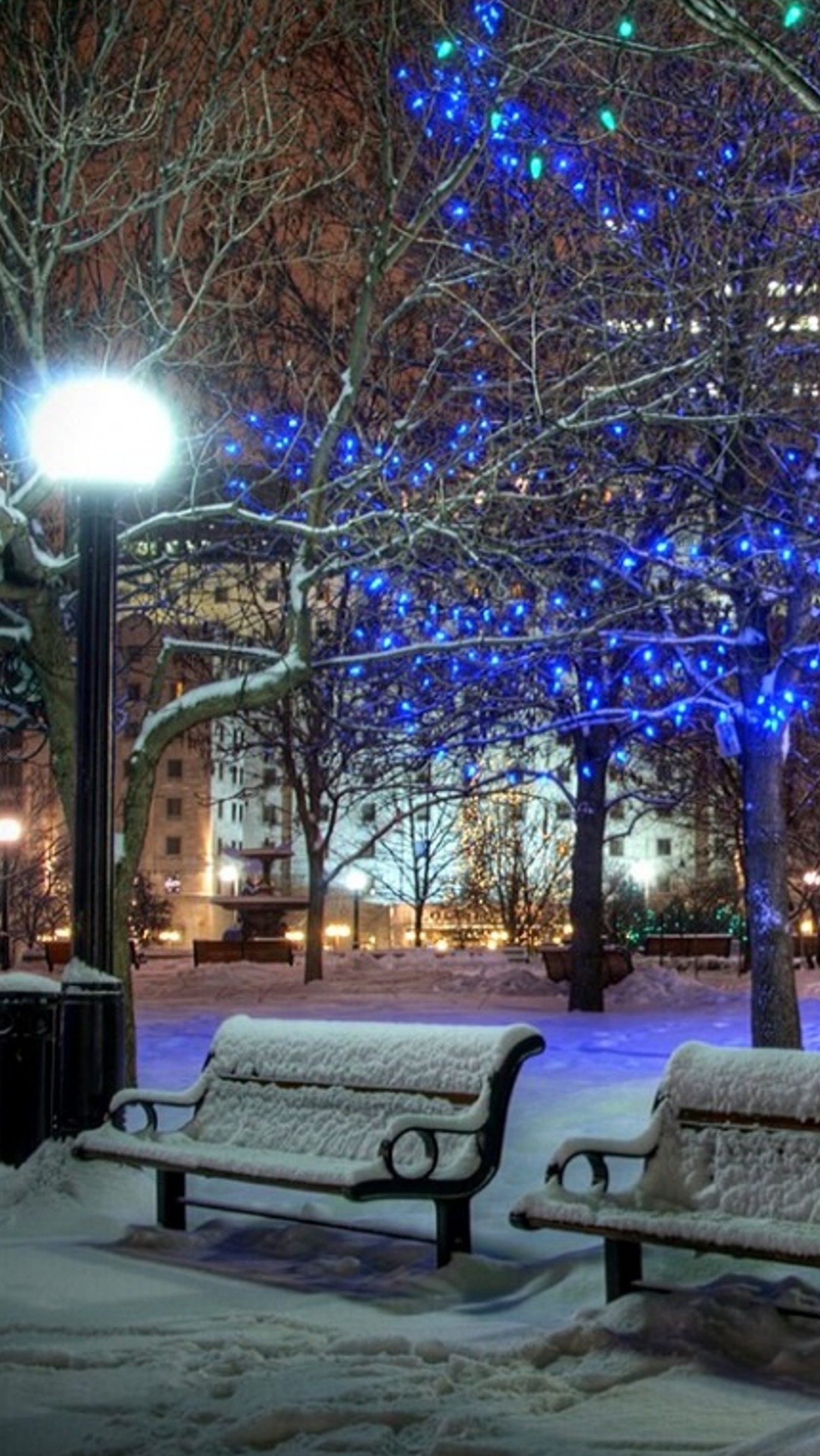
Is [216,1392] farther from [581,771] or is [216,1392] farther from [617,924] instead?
[617,924]

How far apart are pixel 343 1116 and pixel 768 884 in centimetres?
885

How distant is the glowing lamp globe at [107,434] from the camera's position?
888cm

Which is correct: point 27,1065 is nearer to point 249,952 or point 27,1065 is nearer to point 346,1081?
point 346,1081

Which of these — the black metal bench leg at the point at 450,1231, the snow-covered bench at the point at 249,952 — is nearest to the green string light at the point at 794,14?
the black metal bench leg at the point at 450,1231

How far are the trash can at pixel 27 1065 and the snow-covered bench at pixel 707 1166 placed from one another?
3623 millimetres

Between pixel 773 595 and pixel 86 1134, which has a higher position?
pixel 773 595

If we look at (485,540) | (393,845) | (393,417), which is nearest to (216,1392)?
(485,540)

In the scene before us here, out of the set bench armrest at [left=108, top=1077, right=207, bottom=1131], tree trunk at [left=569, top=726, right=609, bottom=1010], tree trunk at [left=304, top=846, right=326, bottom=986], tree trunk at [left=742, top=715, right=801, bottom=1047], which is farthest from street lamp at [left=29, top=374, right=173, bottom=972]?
tree trunk at [left=304, top=846, right=326, bottom=986]

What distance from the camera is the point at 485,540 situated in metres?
14.2

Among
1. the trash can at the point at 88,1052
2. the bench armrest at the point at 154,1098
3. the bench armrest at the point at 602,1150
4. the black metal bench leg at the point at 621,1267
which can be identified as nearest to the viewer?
A: the black metal bench leg at the point at 621,1267

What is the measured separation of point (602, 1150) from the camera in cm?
623

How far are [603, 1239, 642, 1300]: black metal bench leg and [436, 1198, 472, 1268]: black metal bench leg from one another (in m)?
0.98

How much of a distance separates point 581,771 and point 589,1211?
17.5 m

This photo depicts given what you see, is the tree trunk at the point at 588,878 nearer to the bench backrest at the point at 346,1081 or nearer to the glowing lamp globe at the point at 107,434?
the glowing lamp globe at the point at 107,434
